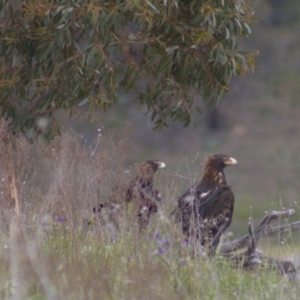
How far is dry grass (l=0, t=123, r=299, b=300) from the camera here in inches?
248

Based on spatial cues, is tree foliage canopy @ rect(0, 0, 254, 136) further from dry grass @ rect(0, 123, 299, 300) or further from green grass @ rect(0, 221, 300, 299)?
green grass @ rect(0, 221, 300, 299)

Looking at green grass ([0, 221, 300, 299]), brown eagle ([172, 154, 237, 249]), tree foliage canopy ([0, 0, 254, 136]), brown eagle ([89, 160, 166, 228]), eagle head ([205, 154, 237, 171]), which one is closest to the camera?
→ green grass ([0, 221, 300, 299])

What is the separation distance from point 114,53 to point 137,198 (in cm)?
147

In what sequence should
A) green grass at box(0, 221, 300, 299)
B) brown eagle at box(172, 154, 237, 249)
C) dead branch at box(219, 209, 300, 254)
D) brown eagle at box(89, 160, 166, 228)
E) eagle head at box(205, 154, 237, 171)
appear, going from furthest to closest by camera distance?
eagle head at box(205, 154, 237, 171) < brown eagle at box(172, 154, 237, 249) < dead branch at box(219, 209, 300, 254) < brown eagle at box(89, 160, 166, 228) < green grass at box(0, 221, 300, 299)

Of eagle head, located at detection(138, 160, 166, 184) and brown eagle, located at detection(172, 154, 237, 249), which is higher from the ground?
eagle head, located at detection(138, 160, 166, 184)

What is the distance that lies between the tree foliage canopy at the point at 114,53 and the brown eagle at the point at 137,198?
70 cm

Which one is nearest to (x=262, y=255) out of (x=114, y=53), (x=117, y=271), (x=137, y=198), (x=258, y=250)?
(x=258, y=250)

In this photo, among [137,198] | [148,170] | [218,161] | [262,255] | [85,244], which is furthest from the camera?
[218,161]

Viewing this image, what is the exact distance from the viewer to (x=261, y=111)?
40.7 m

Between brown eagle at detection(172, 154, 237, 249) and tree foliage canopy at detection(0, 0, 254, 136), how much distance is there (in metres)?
0.80

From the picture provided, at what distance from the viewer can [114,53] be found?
8.85 metres

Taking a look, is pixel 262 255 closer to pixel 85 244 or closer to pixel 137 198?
pixel 137 198

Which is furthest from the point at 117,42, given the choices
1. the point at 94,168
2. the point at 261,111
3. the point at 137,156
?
the point at 261,111

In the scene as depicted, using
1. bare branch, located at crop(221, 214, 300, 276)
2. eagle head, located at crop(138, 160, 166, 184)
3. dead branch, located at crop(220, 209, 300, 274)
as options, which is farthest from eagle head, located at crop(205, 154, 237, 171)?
bare branch, located at crop(221, 214, 300, 276)
